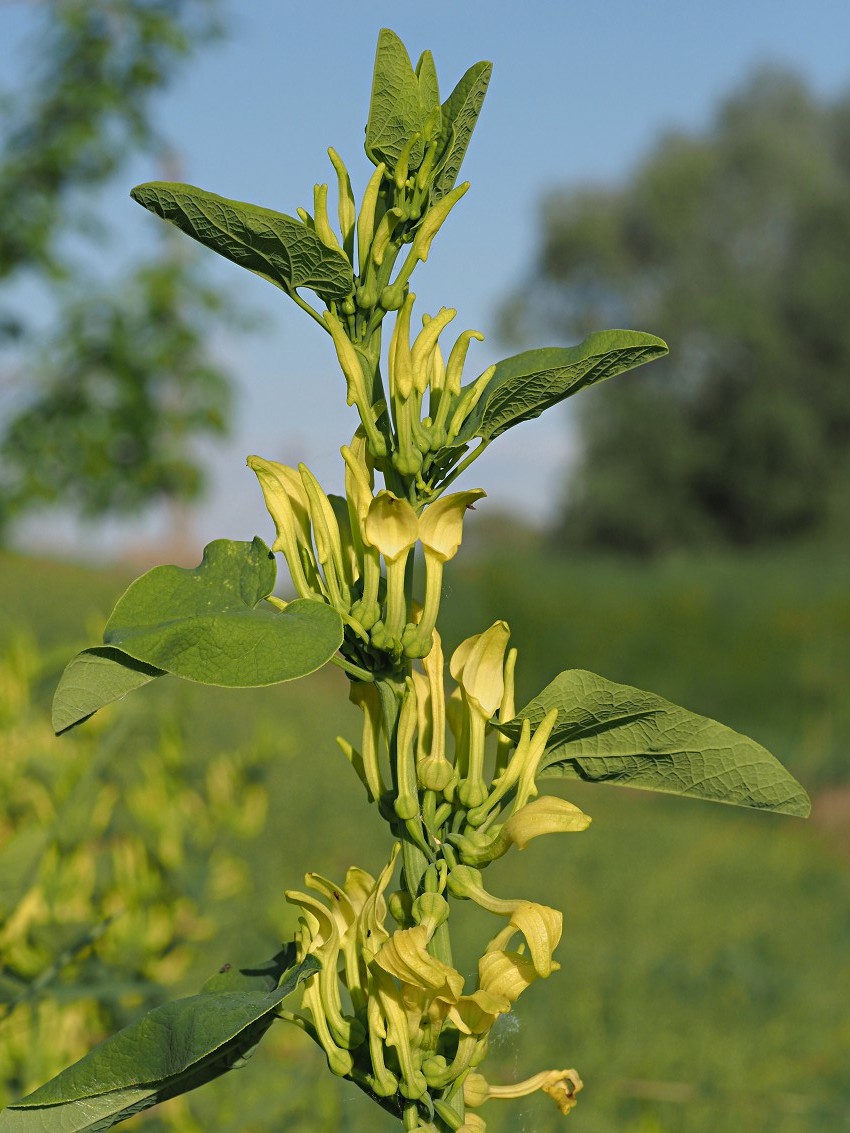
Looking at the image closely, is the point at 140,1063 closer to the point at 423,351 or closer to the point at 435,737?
the point at 435,737

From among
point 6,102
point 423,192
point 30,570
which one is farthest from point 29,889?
point 30,570

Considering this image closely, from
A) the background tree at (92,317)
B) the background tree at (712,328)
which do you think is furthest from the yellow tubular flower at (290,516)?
the background tree at (712,328)

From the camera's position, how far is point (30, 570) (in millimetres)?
7992

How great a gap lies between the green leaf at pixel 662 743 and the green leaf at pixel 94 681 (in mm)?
136

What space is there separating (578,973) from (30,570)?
6347mm

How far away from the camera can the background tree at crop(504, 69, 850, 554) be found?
12.0 m

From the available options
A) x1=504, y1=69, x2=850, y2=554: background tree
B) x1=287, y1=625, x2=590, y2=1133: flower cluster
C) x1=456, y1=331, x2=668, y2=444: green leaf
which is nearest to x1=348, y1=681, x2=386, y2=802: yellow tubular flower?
x1=287, y1=625, x2=590, y2=1133: flower cluster

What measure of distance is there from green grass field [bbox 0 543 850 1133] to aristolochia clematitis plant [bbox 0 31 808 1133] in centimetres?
14

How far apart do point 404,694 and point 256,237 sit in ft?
0.54

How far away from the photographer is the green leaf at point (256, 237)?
0.36 metres

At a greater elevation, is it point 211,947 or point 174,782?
point 174,782

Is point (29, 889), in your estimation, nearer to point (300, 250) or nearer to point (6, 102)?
point (300, 250)

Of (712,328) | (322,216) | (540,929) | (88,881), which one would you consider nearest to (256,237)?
(322,216)

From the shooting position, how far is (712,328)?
466 inches
